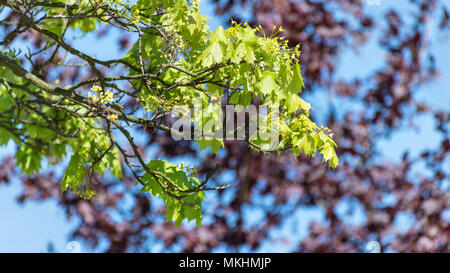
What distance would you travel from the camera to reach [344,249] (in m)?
6.74

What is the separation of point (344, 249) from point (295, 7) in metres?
3.34

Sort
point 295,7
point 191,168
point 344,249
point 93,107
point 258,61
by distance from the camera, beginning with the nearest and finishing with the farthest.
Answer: point 258,61 < point 93,107 < point 191,168 < point 344,249 < point 295,7

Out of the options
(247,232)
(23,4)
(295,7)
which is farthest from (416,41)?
(23,4)

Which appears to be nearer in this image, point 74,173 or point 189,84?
point 189,84

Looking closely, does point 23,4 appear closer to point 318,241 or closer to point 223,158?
point 223,158

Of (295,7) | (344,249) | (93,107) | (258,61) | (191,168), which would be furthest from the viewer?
(295,7)

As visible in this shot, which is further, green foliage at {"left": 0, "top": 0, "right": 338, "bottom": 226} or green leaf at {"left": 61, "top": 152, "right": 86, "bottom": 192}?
green leaf at {"left": 61, "top": 152, "right": 86, "bottom": 192}

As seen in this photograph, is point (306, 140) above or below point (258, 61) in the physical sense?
below

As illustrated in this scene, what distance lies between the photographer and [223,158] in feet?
22.6

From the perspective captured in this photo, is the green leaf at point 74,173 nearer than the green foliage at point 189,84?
No

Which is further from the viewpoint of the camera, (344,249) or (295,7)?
(295,7)
